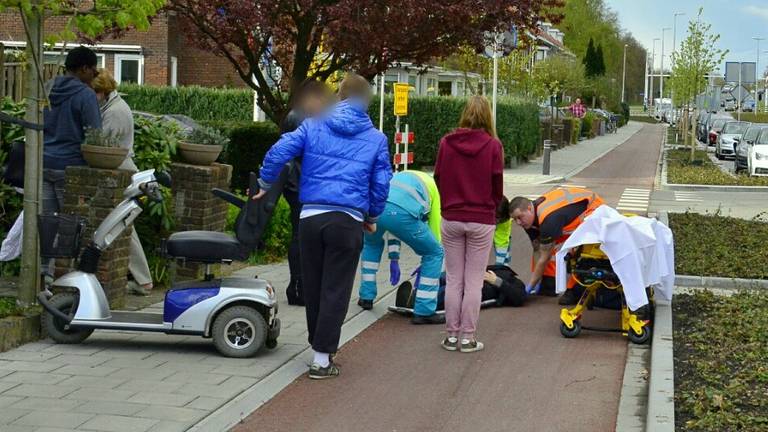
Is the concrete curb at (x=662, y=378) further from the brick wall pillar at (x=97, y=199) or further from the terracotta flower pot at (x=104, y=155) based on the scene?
the terracotta flower pot at (x=104, y=155)

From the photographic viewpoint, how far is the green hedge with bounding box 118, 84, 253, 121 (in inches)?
1308

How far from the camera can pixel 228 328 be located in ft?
25.8

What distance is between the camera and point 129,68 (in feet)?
120

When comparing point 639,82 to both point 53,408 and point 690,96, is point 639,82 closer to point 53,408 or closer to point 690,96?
point 690,96

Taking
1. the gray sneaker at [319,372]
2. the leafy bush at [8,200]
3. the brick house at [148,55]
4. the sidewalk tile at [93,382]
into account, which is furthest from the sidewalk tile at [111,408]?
the brick house at [148,55]

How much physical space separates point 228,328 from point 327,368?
2.60 feet

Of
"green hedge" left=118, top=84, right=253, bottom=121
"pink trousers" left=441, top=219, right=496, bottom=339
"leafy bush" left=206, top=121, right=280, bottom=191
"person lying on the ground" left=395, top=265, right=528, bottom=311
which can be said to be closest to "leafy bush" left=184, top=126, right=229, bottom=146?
"person lying on the ground" left=395, top=265, right=528, bottom=311

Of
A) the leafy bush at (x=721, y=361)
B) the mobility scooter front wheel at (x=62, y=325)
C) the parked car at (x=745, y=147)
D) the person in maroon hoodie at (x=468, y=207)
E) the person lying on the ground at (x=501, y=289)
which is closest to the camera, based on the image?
the leafy bush at (x=721, y=361)

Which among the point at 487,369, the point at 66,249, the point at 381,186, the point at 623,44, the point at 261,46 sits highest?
the point at 623,44

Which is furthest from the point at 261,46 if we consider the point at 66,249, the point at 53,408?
the point at 53,408

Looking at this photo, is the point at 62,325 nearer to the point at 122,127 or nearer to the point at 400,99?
the point at 122,127

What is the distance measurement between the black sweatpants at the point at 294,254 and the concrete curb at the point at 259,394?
0.90 meters

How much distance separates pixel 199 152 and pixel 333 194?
152 inches

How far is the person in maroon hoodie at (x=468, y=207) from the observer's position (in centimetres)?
844
